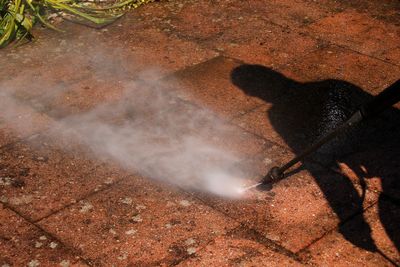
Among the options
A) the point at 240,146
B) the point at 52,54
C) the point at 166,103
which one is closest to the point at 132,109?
the point at 166,103

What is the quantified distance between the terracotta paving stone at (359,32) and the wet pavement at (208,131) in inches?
0.9

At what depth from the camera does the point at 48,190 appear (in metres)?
4.34

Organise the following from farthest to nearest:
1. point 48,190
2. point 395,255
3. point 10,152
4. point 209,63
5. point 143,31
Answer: point 143,31, point 209,63, point 10,152, point 48,190, point 395,255

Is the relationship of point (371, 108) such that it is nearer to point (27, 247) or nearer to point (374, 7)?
point (27, 247)

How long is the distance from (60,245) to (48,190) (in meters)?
0.59

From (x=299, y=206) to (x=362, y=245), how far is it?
19.7 inches

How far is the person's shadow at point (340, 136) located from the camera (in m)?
4.13

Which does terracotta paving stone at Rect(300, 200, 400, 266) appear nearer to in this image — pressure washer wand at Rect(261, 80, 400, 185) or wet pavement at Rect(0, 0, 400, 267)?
wet pavement at Rect(0, 0, 400, 267)

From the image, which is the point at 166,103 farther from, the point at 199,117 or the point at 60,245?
the point at 60,245

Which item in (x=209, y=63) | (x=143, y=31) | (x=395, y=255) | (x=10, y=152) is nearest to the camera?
→ (x=395, y=255)

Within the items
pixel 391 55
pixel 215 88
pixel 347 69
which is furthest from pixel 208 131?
pixel 391 55

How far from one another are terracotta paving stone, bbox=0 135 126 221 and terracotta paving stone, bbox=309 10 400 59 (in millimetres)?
3017


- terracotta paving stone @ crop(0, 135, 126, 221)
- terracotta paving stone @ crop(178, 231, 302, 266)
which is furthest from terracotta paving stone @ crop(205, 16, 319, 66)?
terracotta paving stone @ crop(178, 231, 302, 266)

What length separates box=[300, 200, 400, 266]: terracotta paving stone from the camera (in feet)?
12.3
